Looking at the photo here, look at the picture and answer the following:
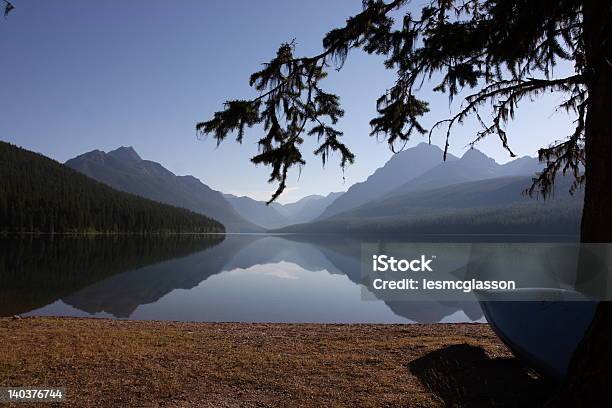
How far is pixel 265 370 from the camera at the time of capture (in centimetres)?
793

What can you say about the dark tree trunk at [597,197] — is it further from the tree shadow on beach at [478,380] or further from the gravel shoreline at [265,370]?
the gravel shoreline at [265,370]

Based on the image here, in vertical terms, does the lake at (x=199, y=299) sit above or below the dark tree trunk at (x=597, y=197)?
below

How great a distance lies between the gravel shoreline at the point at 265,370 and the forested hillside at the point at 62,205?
13068 cm

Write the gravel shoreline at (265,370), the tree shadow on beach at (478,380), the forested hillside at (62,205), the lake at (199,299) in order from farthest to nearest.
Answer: the forested hillside at (62,205) → the lake at (199,299) → the gravel shoreline at (265,370) → the tree shadow on beach at (478,380)

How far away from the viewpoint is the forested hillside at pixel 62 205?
4710 inches

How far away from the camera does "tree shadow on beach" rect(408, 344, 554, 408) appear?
245 inches

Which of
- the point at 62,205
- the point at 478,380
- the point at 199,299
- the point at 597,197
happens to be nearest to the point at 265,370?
the point at 478,380

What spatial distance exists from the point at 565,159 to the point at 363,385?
5696 millimetres

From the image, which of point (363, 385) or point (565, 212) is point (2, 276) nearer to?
point (363, 385)

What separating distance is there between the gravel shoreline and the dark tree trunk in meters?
1.86

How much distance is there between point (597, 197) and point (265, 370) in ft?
20.4
